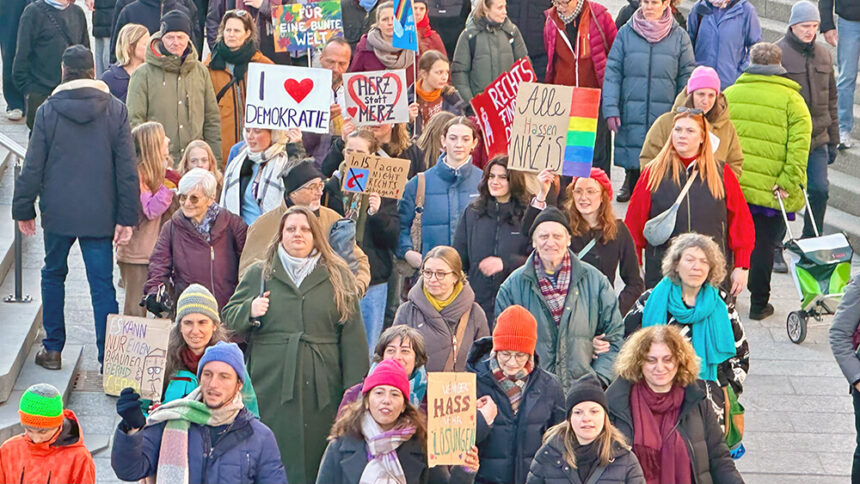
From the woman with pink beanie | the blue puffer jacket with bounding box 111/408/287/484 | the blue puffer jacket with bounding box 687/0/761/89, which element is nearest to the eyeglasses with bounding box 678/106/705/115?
the woman with pink beanie

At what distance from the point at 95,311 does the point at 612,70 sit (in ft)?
16.9

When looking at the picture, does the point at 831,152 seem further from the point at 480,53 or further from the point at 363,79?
the point at 363,79

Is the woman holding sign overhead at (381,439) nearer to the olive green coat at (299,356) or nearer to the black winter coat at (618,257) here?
the olive green coat at (299,356)

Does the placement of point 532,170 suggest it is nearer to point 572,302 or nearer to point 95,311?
point 572,302

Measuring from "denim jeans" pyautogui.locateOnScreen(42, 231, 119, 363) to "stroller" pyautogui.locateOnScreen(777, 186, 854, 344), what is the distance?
5070 millimetres

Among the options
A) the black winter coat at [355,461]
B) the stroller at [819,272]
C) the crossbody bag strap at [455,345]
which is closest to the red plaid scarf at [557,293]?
the crossbody bag strap at [455,345]

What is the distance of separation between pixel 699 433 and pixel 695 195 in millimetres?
3066

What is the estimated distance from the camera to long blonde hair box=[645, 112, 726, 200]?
443 inches

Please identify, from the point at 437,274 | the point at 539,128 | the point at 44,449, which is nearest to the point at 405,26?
the point at 539,128

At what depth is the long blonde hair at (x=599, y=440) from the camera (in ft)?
25.9

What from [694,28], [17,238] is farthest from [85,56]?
[694,28]

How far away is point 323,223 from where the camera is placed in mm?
10312

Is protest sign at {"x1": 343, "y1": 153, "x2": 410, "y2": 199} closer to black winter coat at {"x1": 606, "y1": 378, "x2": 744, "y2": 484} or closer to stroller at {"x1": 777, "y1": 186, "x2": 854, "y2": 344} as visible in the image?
black winter coat at {"x1": 606, "y1": 378, "x2": 744, "y2": 484}

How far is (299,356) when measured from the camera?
925 cm
